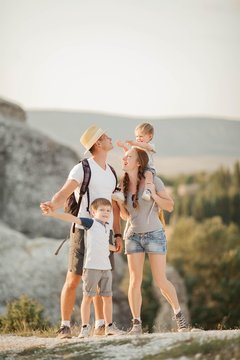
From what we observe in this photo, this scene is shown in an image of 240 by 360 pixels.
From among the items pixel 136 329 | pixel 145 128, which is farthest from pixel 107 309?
pixel 145 128

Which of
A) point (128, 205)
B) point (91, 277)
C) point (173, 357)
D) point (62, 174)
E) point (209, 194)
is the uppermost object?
point (209, 194)

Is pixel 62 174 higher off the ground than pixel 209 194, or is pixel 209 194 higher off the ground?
pixel 209 194

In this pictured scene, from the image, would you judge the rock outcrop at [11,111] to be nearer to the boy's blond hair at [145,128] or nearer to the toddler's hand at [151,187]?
the boy's blond hair at [145,128]

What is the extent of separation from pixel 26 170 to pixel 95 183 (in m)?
17.3

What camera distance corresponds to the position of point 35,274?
848 inches

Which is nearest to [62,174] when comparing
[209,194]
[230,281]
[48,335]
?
[48,335]

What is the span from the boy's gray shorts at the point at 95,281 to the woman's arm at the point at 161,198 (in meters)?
0.87

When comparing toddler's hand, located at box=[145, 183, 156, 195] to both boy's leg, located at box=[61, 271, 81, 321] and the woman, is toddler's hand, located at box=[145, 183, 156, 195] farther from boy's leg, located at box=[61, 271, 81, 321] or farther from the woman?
boy's leg, located at box=[61, 271, 81, 321]

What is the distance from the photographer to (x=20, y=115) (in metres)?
28.1

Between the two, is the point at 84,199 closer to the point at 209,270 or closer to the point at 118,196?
the point at 118,196

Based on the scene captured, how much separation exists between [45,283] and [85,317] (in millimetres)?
12071

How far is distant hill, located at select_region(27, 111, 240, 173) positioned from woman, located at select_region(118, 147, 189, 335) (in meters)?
104

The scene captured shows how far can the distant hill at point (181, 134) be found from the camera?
118188 millimetres

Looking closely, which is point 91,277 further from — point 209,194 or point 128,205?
point 209,194
